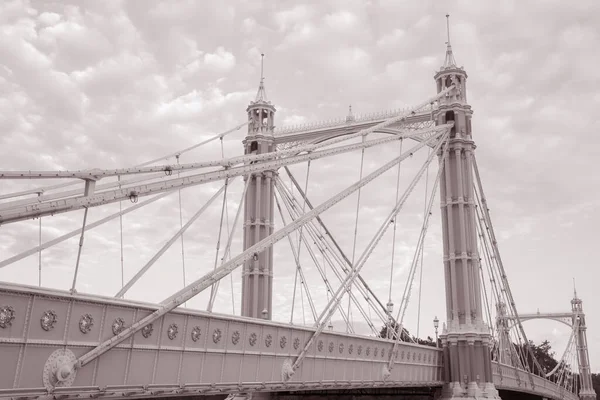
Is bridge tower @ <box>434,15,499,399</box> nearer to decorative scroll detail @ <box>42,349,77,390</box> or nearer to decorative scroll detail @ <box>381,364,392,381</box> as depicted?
decorative scroll detail @ <box>381,364,392,381</box>

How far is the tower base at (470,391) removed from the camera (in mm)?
34375

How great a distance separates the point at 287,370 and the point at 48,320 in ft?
32.0

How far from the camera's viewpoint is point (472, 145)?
124 feet

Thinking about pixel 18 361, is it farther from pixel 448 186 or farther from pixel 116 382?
pixel 448 186

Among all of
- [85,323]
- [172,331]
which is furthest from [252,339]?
[85,323]

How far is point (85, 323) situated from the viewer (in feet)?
50.6

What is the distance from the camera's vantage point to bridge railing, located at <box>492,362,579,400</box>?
40594mm

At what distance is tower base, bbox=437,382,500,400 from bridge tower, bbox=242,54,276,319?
10.6 m

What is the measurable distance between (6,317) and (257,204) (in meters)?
25.2

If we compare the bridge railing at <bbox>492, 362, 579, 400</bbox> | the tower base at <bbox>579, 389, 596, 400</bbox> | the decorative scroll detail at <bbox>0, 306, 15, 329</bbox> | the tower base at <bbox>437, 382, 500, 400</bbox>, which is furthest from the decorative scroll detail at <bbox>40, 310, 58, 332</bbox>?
the tower base at <bbox>579, 389, 596, 400</bbox>

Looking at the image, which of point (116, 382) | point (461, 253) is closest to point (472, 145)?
point (461, 253)

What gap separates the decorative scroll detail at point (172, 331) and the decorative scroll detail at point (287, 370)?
209 inches

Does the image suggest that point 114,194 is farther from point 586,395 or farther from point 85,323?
point 586,395

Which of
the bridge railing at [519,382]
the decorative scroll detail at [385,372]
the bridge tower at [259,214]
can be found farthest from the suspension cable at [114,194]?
the bridge railing at [519,382]
